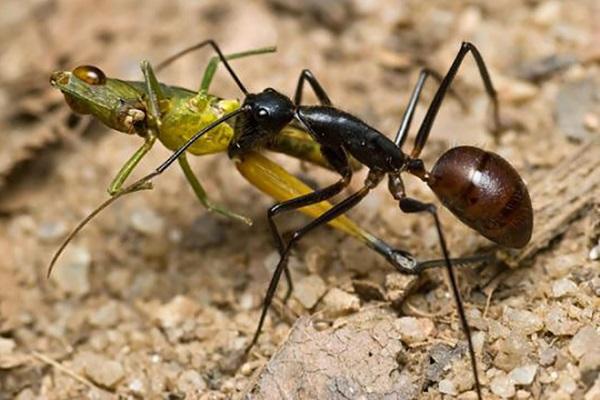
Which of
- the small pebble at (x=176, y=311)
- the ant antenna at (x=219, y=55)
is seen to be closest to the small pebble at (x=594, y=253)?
the ant antenna at (x=219, y=55)

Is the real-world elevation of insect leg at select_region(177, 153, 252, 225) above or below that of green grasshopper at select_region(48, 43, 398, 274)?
below

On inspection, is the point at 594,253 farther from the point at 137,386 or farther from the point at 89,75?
the point at 89,75

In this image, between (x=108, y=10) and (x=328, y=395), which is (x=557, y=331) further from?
(x=108, y=10)

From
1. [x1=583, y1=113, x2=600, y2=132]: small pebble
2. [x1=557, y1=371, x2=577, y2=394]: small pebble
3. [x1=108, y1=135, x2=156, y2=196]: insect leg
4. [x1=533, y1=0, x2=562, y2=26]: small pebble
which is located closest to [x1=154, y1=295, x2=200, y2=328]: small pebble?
[x1=108, y1=135, x2=156, y2=196]: insect leg

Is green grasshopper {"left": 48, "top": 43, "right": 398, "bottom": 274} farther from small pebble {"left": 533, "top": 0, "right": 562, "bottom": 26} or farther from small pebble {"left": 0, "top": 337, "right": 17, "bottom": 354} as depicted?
small pebble {"left": 533, "top": 0, "right": 562, "bottom": 26}

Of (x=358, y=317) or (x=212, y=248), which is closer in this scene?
(x=358, y=317)

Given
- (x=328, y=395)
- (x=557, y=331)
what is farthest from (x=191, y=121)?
(x=557, y=331)

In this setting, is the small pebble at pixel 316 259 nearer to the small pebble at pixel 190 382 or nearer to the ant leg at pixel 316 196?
the ant leg at pixel 316 196
